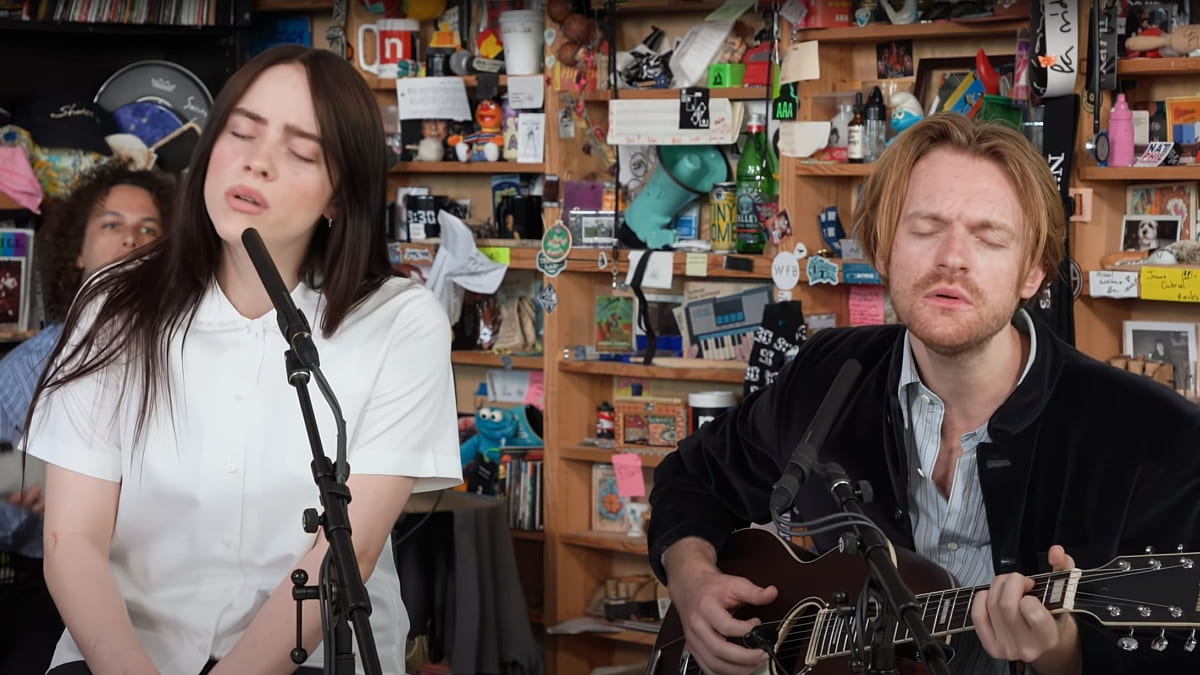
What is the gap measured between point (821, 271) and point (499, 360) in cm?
110

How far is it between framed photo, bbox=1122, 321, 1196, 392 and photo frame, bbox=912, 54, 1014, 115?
0.71 m

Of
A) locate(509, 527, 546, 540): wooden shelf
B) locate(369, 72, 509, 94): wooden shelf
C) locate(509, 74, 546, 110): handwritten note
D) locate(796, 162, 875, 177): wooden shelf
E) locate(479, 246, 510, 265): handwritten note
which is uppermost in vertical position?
locate(369, 72, 509, 94): wooden shelf

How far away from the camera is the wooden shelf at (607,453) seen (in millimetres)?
4000

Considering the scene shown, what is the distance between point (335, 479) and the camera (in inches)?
49.9

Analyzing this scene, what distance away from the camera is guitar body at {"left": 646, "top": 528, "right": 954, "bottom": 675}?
183 cm

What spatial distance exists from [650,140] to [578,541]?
1.20 meters

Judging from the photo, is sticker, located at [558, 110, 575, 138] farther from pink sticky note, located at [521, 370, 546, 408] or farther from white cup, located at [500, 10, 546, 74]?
pink sticky note, located at [521, 370, 546, 408]

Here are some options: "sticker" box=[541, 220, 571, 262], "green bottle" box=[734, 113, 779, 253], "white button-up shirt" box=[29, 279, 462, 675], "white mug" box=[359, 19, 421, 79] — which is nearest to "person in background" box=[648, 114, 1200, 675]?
"white button-up shirt" box=[29, 279, 462, 675]

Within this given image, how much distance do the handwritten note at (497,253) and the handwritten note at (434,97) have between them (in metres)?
0.42

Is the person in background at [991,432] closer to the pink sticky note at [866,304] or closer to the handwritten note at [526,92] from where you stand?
the pink sticky note at [866,304]

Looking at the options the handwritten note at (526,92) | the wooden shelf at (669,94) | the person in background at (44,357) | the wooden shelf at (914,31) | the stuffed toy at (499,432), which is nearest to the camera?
the person in background at (44,357)

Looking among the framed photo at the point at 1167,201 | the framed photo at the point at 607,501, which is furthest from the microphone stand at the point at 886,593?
the framed photo at the point at 607,501

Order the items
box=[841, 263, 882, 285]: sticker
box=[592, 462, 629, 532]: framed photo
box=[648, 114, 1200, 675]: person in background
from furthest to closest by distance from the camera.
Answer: box=[592, 462, 629, 532]: framed photo → box=[841, 263, 882, 285]: sticker → box=[648, 114, 1200, 675]: person in background

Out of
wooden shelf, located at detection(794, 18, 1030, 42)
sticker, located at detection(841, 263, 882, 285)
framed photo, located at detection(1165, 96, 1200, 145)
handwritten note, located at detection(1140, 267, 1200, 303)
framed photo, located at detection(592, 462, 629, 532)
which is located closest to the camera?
handwritten note, located at detection(1140, 267, 1200, 303)
